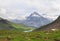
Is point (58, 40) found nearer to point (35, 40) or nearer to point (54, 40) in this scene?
point (54, 40)

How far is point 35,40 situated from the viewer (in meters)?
92.8

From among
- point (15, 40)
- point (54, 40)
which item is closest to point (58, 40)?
point (54, 40)

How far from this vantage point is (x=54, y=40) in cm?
9256

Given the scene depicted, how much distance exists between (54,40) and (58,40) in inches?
77.2

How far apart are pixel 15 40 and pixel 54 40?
758 inches

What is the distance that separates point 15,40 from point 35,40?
10.0m

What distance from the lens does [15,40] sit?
90.4m

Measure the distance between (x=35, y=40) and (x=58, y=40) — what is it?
11.3 metres

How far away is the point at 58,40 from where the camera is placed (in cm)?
9219

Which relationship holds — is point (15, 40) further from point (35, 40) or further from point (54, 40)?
point (54, 40)

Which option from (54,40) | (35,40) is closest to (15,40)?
(35,40)

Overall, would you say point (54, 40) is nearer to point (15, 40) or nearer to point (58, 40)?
point (58, 40)

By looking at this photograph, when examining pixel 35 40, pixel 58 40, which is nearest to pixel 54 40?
pixel 58 40
